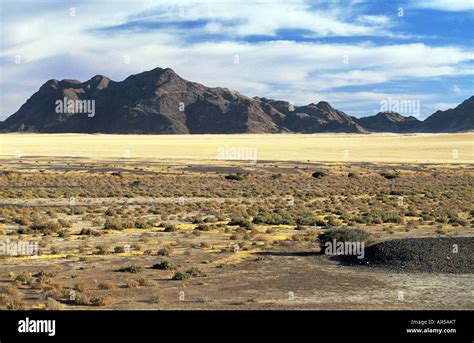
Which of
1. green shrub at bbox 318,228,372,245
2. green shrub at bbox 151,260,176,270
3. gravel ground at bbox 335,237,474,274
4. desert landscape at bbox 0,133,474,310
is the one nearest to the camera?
desert landscape at bbox 0,133,474,310

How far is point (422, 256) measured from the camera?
1947cm

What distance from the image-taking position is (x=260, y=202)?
43.0 m

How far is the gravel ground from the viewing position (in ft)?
61.7

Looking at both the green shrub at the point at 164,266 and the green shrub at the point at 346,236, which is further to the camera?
the green shrub at the point at 346,236

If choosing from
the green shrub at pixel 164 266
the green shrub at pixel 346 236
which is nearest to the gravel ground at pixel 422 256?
the green shrub at pixel 346 236

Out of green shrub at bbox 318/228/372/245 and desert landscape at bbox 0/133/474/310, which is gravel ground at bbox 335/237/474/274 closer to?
desert landscape at bbox 0/133/474/310

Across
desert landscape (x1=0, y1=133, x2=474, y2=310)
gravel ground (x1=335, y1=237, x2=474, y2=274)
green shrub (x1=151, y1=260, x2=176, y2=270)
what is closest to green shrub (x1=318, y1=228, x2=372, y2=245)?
desert landscape (x1=0, y1=133, x2=474, y2=310)

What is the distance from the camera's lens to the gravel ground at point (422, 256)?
18.8 meters

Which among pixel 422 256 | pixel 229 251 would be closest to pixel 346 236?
pixel 422 256

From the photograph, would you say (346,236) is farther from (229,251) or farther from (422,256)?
(229,251)

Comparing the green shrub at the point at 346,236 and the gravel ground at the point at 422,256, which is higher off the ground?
the green shrub at the point at 346,236

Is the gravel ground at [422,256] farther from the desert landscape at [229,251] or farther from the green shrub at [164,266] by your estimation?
the green shrub at [164,266]
